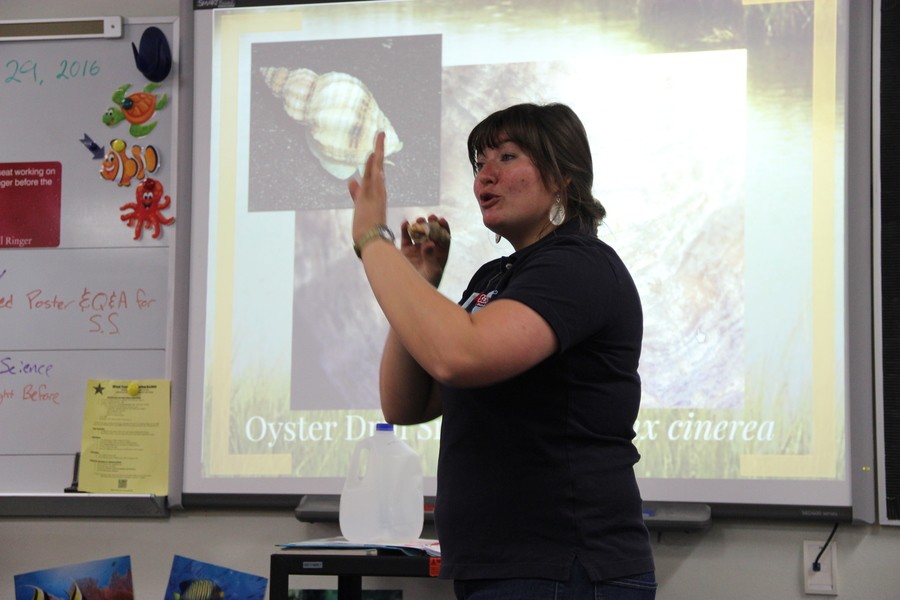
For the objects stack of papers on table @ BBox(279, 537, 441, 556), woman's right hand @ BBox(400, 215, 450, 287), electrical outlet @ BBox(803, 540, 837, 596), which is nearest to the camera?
woman's right hand @ BBox(400, 215, 450, 287)

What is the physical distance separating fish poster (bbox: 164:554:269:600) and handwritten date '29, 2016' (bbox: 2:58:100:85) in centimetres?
125

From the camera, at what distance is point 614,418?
1062 millimetres

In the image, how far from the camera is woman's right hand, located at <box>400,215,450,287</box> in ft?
4.29

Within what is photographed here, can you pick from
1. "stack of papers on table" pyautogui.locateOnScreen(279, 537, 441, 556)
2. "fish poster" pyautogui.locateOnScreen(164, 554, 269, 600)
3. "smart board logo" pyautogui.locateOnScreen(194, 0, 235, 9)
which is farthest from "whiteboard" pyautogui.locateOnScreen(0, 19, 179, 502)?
"stack of papers on table" pyautogui.locateOnScreen(279, 537, 441, 556)

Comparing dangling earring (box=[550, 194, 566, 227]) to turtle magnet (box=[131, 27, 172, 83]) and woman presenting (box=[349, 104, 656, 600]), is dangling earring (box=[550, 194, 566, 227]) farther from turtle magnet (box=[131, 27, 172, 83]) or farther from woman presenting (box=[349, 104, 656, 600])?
turtle magnet (box=[131, 27, 172, 83])

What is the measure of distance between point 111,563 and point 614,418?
1.78 metres

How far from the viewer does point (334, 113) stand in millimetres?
2479

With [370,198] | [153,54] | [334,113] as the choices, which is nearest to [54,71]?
[153,54]

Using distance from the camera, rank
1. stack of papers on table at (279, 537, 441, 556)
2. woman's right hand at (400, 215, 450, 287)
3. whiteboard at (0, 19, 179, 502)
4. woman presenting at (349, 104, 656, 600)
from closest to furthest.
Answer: woman presenting at (349, 104, 656, 600) → woman's right hand at (400, 215, 450, 287) → stack of papers on table at (279, 537, 441, 556) → whiteboard at (0, 19, 179, 502)

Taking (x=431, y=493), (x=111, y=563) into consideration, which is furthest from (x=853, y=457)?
(x=111, y=563)

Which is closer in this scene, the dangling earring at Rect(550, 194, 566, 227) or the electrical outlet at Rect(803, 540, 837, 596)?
the dangling earring at Rect(550, 194, 566, 227)

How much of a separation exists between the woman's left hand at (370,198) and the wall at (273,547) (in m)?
1.38

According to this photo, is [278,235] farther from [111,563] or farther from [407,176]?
[111,563]

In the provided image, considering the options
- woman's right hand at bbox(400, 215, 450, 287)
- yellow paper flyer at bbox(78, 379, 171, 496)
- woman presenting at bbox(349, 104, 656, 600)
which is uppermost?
woman's right hand at bbox(400, 215, 450, 287)
